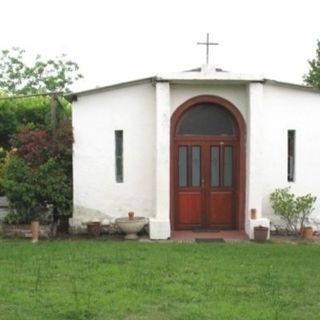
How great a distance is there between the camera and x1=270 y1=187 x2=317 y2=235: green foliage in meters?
13.0

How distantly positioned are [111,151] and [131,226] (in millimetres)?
1747

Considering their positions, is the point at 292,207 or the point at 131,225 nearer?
the point at 131,225

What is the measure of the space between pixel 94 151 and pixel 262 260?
4821 mm

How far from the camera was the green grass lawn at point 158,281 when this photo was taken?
6.77 metres

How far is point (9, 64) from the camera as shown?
157 ft

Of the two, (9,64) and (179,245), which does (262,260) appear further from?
(9,64)

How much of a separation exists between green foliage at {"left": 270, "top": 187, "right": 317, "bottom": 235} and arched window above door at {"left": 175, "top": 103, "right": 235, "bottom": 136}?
1751mm

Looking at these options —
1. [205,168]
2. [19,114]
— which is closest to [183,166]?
[205,168]

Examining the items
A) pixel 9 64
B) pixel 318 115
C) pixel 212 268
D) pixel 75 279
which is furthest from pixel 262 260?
pixel 9 64

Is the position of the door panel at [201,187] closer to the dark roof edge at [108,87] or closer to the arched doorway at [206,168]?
the arched doorway at [206,168]

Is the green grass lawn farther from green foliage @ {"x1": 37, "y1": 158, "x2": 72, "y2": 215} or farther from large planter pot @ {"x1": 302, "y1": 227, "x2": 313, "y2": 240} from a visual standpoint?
green foliage @ {"x1": 37, "y1": 158, "x2": 72, "y2": 215}

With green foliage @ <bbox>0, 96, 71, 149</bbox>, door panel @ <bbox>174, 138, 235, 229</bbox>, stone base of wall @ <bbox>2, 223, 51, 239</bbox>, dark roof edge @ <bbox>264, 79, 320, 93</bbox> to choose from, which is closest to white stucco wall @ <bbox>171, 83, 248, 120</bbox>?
dark roof edge @ <bbox>264, 79, 320, 93</bbox>

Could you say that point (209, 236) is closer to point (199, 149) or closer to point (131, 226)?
point (131, 226)

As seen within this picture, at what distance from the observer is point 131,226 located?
1260 centimetres
